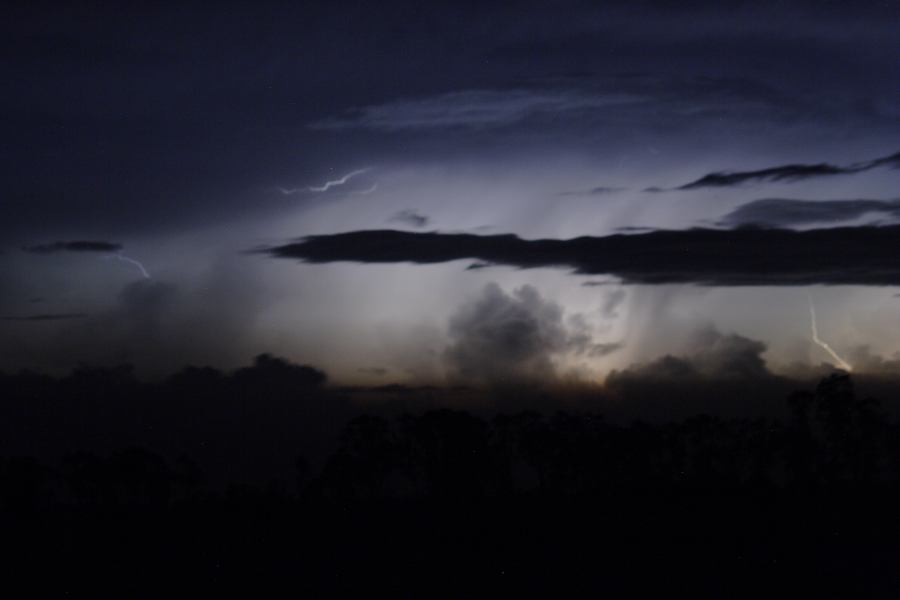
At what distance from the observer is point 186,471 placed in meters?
91.8

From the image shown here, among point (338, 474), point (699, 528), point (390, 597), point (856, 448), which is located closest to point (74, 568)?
point (390, 597)

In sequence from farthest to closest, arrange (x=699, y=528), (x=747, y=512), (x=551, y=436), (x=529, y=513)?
(x=551, y=436) < (x=529, y=513) < (x=747, y=512) < (x=699, y=528)

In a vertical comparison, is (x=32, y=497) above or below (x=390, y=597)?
below

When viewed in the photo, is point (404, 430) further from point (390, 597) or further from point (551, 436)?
point (390, 597)

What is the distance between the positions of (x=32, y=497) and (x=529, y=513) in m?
41.9

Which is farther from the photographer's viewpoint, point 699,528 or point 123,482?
point 123,482

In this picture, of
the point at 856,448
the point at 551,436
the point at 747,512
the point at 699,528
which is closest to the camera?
the point at 699,528

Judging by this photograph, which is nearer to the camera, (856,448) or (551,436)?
(856,448)

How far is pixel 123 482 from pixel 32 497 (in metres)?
7.21

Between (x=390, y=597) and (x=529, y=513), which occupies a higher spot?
(x=390, y=597)

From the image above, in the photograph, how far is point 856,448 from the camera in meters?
82.9

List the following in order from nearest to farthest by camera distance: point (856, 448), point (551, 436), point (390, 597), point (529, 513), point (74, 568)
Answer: point (390, 597) → point (74, 568) → point (529, 513) → point (856, 448) → point (551, 436)

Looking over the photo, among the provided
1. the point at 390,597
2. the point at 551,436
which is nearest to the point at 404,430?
the point at 551,436

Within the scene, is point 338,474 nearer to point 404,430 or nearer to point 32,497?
point 404,430
